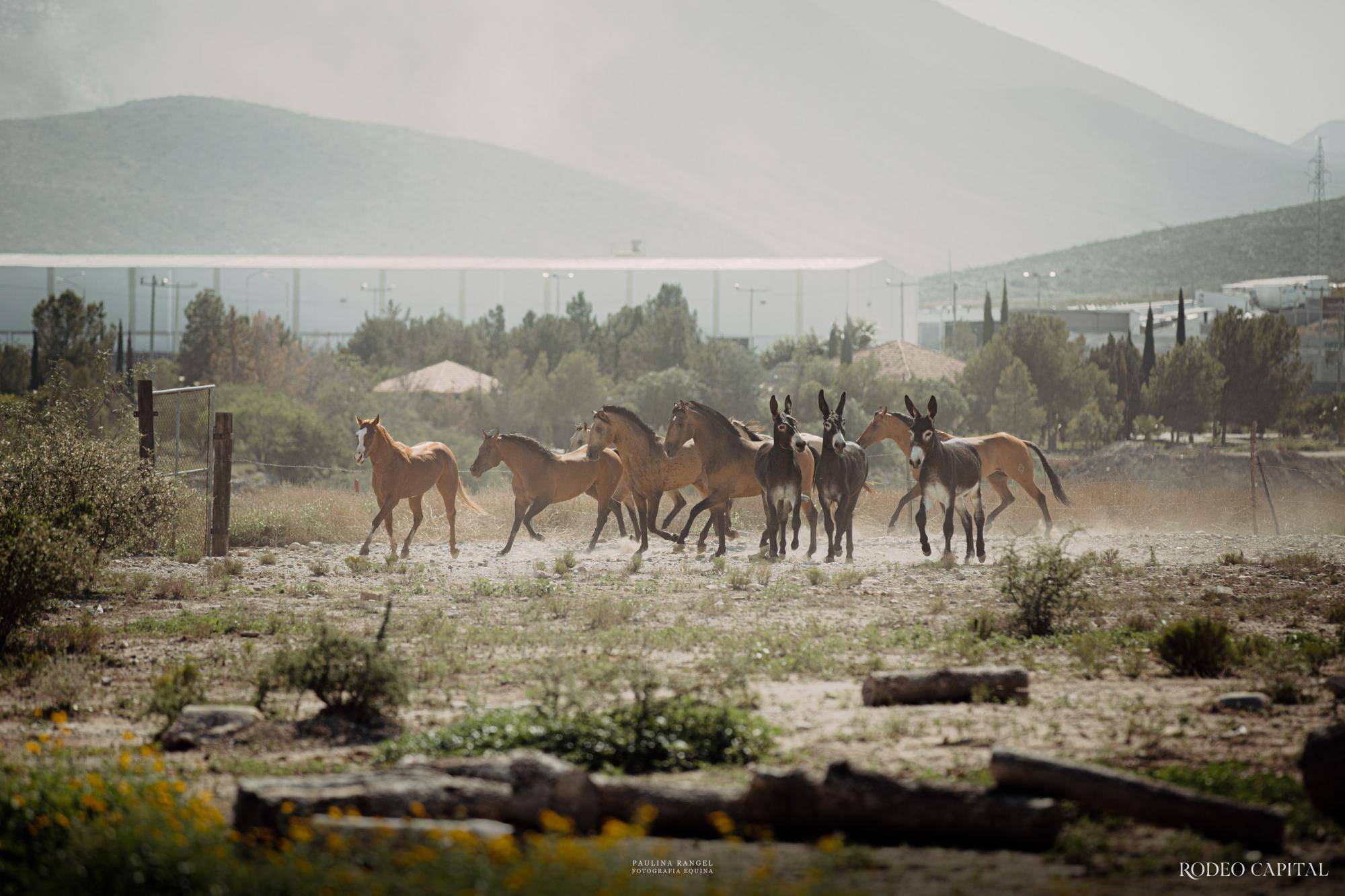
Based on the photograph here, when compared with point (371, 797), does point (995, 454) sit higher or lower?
higher

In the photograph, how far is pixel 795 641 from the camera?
1211cm

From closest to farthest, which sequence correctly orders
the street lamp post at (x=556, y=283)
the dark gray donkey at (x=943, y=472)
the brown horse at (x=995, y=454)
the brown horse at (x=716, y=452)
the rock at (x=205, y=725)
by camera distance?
the rock at (x=205, y=725)
the dark gray donkey at (x=943, y=472)
the brown horse at (x=716, y=452)
the brown horse at (x=995, y=454)
the street lamp post at (x=556, y=283)

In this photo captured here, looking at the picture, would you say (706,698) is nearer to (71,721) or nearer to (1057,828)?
(1057,828)

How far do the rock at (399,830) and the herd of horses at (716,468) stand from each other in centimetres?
1290

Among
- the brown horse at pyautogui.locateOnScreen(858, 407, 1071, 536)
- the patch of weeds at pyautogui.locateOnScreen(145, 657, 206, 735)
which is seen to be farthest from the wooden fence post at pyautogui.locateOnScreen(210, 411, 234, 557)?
the patch of weeds at pyautogui.locateOnScreen(145, 657, 206, 735)

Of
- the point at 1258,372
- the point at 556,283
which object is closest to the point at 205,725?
the point at 1258,372

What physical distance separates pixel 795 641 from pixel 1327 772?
598cm

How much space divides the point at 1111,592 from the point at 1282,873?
10547mm

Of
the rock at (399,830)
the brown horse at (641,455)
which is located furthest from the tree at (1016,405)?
the rock at (399,830)

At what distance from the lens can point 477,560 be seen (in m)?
19.6

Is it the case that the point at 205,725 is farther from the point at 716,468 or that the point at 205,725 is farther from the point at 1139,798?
the point at 716,468

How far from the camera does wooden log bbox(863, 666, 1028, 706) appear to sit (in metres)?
9.34

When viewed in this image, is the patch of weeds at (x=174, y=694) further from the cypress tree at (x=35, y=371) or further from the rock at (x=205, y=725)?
the cypress tree at (x=35, y=371)

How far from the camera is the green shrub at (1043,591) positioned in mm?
12781
